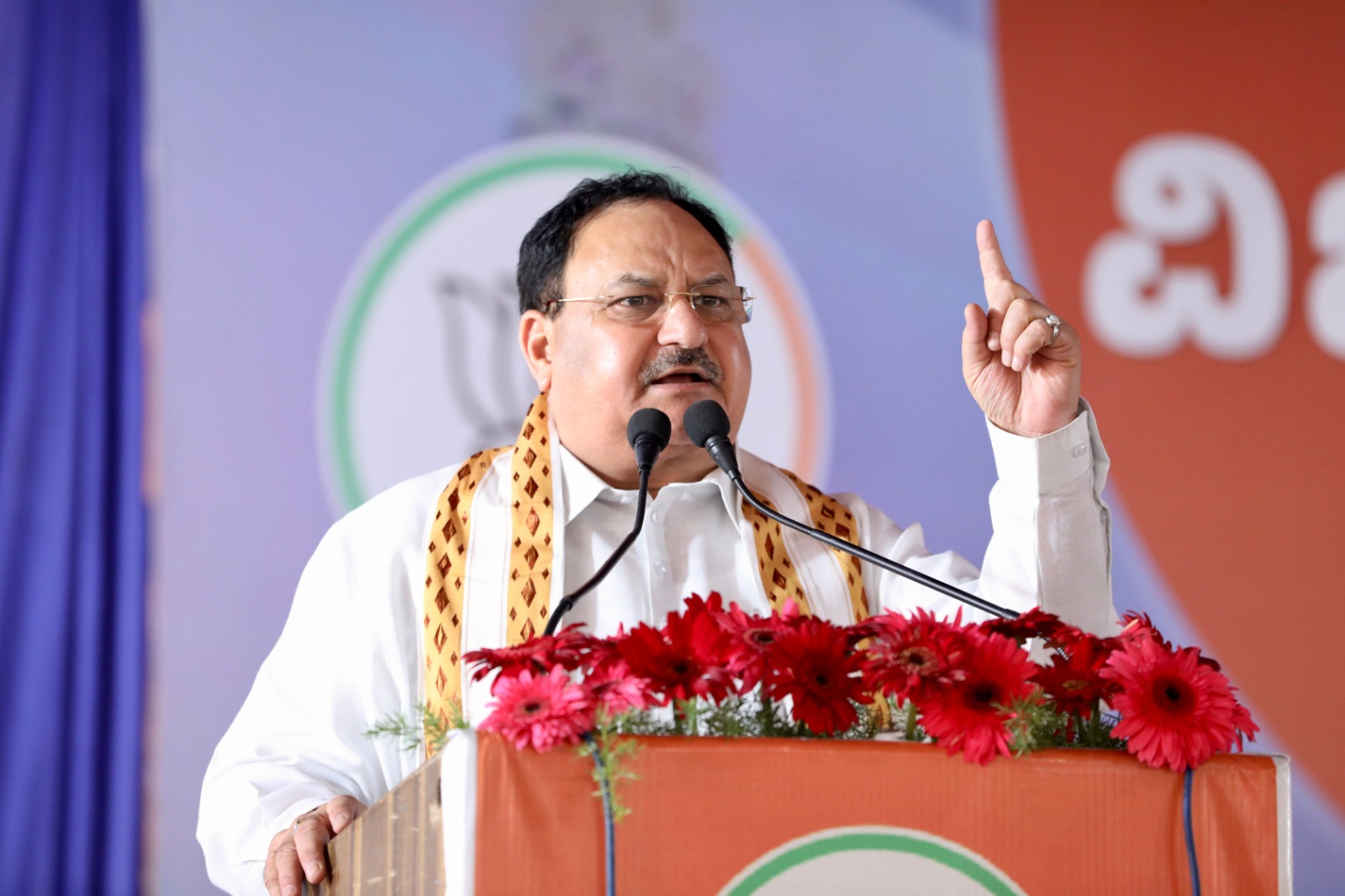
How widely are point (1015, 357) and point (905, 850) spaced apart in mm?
783

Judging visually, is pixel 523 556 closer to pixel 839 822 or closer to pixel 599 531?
pixel 599 531

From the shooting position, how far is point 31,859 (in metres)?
2.67

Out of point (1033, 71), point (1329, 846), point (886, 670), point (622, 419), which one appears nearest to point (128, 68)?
point (622, 419)

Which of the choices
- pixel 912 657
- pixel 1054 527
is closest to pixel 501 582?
pixel 1054 527

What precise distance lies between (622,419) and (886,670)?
3.71 ft

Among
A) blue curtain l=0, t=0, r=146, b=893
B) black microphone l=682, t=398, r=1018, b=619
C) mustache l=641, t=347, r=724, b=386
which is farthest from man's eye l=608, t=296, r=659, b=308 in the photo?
blue curtain l=0, t=0, r=146, b=893

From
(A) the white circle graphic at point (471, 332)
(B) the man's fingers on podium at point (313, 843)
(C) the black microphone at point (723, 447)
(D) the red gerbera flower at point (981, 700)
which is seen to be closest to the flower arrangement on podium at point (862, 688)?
(D) the red gerbera flower at point (981, 700)

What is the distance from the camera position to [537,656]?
1.02 m

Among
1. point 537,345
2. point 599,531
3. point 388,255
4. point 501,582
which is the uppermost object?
point 388,255

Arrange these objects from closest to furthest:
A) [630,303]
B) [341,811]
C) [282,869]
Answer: [282,869], [341,811], [630,303]

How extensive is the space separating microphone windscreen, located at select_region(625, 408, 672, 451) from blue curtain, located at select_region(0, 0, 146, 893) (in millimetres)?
1684

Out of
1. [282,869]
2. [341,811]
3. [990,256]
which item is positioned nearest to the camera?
[282,869]

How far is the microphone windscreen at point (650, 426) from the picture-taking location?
1614mm

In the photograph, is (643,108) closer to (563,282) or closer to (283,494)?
(563,282)
